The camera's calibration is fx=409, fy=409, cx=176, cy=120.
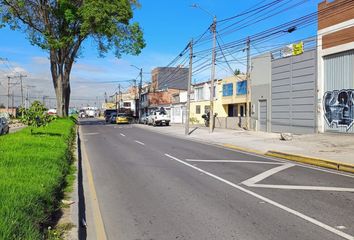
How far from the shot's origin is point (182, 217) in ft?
22.8

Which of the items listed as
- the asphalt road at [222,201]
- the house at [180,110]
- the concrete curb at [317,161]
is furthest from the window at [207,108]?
the asphalt road at [222,201]

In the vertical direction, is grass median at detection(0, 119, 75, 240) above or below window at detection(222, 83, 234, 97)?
below

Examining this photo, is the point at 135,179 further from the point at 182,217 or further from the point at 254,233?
the point at 254,233

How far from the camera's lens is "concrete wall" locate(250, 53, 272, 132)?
31.9 meters

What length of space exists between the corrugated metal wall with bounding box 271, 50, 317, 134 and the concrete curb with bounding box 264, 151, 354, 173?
9938 mm

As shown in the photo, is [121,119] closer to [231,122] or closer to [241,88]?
[241,88]

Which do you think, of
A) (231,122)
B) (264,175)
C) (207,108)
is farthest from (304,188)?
(207,108)

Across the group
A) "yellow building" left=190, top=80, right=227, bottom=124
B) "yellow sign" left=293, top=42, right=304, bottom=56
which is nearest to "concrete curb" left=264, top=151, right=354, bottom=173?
"yellow sign" left=293, top=42, right=304, bottom=56

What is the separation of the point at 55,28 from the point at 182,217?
1525 inches

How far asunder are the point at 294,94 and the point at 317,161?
1439 centimetres

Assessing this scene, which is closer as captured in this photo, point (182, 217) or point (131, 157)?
point (182, 217)

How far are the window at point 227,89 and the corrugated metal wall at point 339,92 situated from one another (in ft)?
63.0

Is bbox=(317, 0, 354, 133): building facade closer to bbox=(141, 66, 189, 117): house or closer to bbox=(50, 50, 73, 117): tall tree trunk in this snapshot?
bbox=(50, 50, 73, 117): tall tree trunk

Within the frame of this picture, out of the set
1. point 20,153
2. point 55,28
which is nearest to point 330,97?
point 20,153
